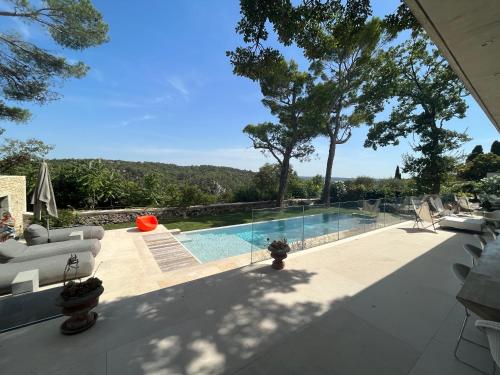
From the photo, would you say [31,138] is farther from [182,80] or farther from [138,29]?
[138,29]

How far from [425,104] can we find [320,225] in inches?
522

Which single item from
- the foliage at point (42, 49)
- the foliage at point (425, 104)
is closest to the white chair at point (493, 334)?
the foliage at point (42, 49)

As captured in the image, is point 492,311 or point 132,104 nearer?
point 492,311

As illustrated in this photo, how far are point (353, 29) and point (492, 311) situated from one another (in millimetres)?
4975

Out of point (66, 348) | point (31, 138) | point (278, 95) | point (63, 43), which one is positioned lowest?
point (66, 348)

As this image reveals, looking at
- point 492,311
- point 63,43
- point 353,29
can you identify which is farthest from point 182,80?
point 492,311

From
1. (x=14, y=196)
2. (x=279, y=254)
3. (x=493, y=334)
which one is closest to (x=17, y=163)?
(x=14, y=196)

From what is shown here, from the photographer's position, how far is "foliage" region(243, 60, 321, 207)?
13516 millimetres

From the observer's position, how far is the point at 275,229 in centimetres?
559

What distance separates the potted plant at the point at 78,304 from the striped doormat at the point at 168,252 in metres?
2.46

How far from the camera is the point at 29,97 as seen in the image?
8367mm

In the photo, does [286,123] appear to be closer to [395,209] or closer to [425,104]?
[395,209]

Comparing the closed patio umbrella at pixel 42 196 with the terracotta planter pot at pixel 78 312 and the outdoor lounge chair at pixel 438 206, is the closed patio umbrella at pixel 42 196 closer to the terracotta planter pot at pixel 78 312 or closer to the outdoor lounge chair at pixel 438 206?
the terracotta planter pot at pixel 78 312

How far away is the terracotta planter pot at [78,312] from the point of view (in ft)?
8.44
